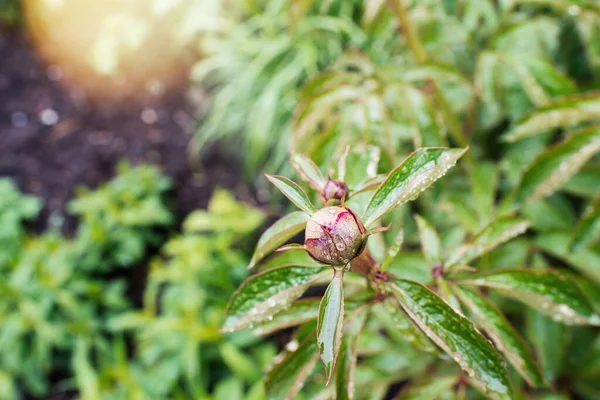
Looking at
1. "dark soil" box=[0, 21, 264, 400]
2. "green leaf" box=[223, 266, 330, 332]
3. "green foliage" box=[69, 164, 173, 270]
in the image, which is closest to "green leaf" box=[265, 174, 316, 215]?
"green leaf" box=[223, 266, 330, 332]

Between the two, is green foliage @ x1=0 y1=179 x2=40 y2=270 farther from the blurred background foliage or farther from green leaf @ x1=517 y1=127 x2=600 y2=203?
green leaf @ x1=517 y1=127 x2=600 y2=203

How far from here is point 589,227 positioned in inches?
30.7

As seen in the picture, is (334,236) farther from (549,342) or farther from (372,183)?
(549,342)

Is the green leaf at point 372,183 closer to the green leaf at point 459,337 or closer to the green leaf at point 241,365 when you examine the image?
the green leaf at point 459,337

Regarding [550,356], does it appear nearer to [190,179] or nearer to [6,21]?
[190,179]

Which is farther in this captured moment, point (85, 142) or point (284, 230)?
point (85, 142)

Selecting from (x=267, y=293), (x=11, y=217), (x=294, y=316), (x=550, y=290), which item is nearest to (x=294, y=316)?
(x=294, y=316)

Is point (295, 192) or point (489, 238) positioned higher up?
point (295, 192)

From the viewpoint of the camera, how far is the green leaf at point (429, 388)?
0.81m

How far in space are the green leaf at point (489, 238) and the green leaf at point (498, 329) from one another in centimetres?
4

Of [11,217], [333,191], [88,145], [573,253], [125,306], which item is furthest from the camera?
[88,145]

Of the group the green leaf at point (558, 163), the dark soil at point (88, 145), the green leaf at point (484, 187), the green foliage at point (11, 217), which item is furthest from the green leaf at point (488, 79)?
the green foliage at point (11, 217)

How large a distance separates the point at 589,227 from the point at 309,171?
489 millimetres

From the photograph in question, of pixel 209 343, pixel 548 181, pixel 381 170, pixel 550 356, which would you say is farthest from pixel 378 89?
pixel 209 343
